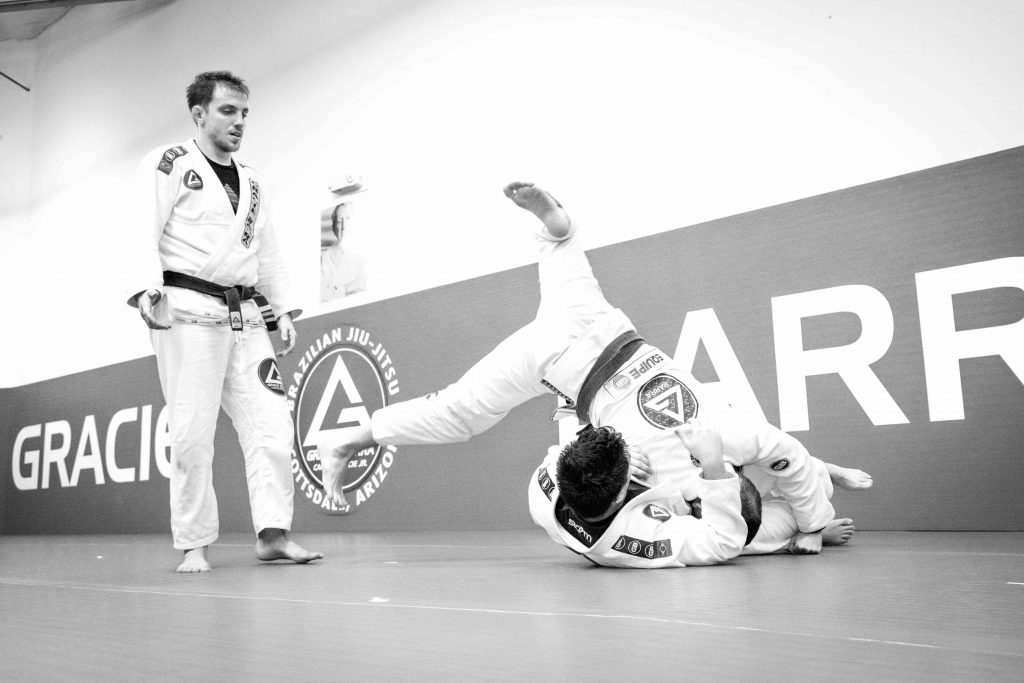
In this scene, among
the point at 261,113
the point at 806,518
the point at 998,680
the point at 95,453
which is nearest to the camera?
the point at 998,680

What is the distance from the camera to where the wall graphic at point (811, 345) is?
2.85 meters

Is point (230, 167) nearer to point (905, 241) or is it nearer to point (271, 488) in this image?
point (271, 488)

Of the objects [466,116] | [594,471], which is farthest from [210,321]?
[466,116]

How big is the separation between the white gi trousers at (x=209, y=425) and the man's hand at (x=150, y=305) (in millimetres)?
84

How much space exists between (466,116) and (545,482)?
9.13ft

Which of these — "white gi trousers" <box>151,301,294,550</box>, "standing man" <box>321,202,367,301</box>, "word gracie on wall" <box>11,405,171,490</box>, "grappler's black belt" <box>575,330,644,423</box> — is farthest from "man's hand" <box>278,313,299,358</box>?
"word gracie on wall" <box>11,405,171,490</box>

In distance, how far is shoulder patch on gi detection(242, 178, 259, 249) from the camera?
2920 millimetres

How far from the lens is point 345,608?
158 centimetres

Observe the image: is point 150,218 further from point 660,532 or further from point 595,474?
point 660,532

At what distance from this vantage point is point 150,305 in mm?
2635

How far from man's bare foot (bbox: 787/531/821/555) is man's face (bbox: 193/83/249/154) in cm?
202

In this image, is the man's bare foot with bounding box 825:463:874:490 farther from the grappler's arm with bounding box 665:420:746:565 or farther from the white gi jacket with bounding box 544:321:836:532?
the grappler's arm with bounding box 665:420:746:565

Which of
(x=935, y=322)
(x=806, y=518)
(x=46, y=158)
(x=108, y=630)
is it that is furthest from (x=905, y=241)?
(x=46, y=158)

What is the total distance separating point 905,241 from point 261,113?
13.3ft
